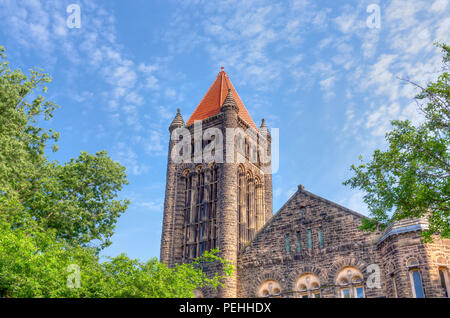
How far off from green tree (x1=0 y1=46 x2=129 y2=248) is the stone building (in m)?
6.81

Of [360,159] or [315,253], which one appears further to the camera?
[315,253]

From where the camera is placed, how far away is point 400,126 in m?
16.2

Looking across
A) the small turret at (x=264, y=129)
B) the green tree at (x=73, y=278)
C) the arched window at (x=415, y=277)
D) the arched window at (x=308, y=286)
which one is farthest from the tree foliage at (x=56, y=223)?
the small turret at (x=264, y=129)

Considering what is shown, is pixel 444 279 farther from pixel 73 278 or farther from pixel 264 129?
pixel 264 129

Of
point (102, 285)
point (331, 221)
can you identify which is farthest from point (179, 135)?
point (102, 285)

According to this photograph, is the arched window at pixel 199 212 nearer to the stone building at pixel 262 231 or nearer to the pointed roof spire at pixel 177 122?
the stone building at pixel 262 231

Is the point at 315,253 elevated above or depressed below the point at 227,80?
below

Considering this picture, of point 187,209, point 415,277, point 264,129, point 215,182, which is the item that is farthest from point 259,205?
point 415,277

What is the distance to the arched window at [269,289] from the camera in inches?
961

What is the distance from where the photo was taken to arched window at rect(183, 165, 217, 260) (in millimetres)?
32750

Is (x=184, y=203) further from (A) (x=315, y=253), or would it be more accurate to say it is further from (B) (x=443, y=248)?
(B) (x=443, y=248)

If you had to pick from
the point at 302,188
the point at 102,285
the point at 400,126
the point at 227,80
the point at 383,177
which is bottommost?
the point at 102,285
